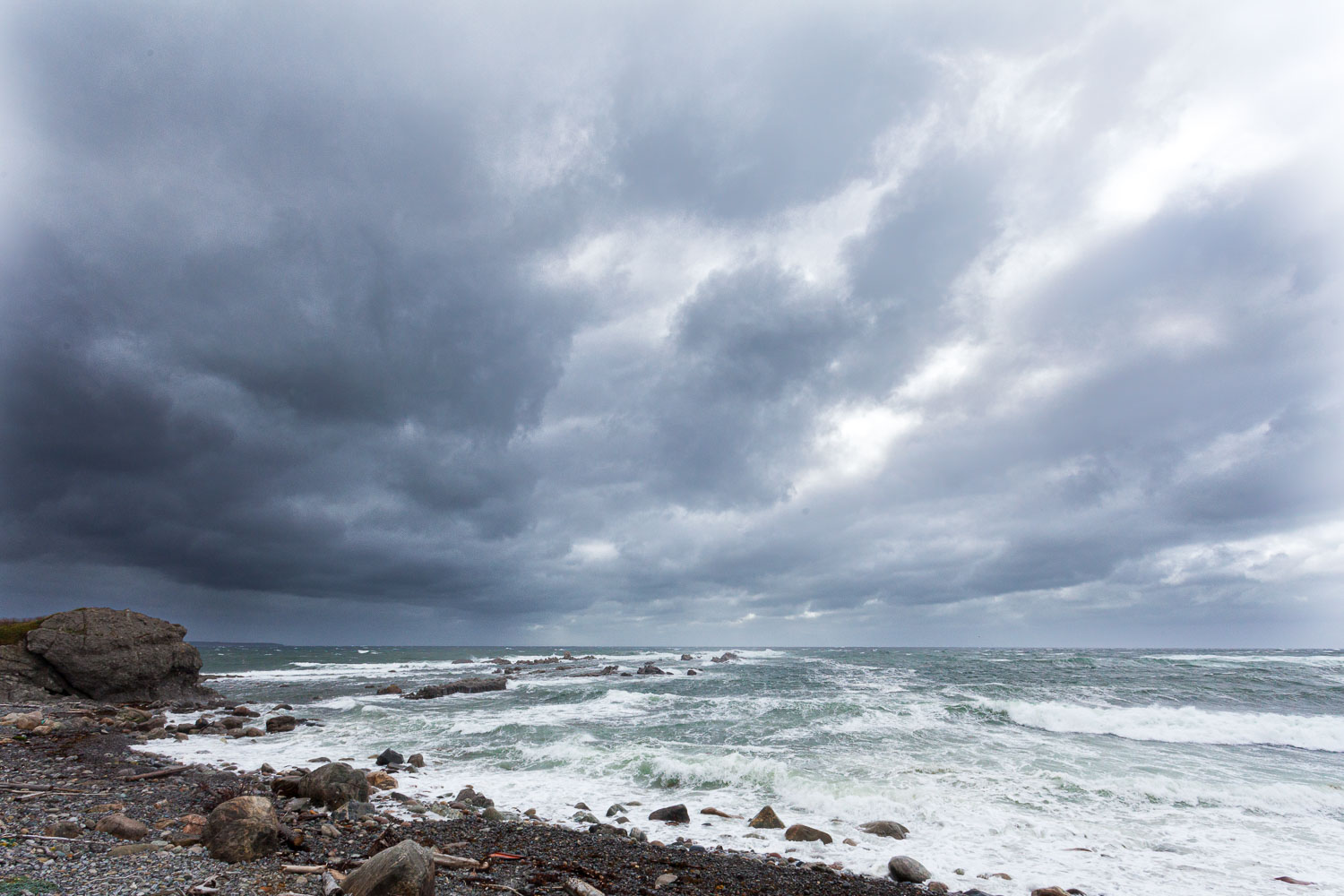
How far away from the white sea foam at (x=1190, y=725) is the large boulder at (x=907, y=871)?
55.0 feet

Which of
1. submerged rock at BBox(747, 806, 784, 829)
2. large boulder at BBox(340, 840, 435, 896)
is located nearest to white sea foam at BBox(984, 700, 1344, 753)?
submerged rock at BBox(747, 806, 784, 829)

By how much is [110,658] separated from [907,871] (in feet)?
108

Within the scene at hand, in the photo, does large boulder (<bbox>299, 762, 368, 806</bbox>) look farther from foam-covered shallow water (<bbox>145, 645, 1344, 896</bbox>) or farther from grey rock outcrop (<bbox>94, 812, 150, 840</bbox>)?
grey rock outcrop (<bbox>94, 812, 150, 840</bbox>)

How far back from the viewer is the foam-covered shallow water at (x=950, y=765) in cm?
1019

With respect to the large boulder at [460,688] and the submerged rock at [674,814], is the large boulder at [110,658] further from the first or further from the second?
the submerged rock at [674,814]

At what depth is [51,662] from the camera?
24.8 metres

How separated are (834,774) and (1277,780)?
11249 mm

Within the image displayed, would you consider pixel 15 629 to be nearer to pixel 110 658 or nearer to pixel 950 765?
pixel 110 658

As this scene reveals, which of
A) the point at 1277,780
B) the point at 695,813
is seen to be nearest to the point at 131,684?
the point at 695,813

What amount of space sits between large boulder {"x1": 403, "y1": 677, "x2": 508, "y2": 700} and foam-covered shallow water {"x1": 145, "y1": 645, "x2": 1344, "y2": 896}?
145 centimetres

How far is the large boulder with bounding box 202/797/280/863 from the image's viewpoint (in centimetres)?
736

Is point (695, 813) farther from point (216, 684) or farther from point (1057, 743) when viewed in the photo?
point (216, 684)

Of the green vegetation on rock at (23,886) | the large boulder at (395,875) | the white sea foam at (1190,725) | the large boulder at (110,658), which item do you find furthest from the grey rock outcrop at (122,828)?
the white sea foam at (1190,725)

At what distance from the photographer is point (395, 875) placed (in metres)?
6.36
